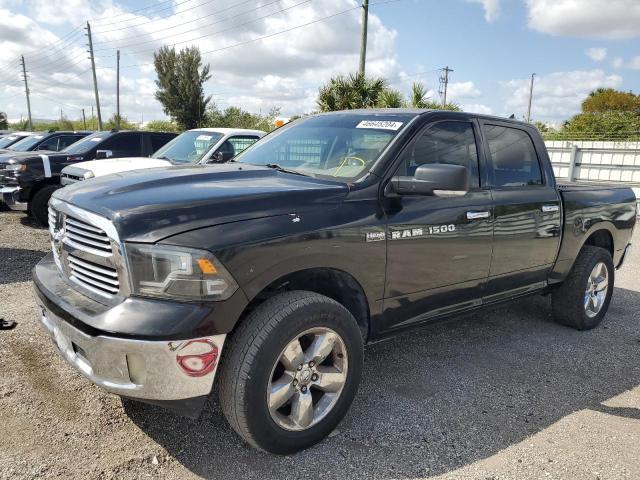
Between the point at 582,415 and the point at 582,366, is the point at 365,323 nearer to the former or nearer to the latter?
the point at 582,415

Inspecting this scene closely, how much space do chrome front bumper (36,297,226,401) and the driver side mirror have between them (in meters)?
1.39

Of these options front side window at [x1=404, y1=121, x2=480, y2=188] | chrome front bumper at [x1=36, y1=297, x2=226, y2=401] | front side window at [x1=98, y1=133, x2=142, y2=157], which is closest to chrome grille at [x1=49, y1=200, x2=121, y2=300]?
chrome front bumper at [x1=36, y1=297, x2=226, y2=401]

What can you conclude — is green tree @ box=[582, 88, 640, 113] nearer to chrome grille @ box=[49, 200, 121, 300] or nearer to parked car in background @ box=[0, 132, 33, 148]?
parked car in background @ box=[0, 132, 33, 148]

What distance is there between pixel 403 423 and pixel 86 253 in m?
2.03

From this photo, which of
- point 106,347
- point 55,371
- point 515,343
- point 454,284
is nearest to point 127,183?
point 106,347

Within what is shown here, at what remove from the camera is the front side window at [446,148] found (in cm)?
335

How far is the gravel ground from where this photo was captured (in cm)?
266

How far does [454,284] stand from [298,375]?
54.4 inches

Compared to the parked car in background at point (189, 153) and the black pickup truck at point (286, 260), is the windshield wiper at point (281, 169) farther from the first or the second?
the parked car in background at point (189, 153)

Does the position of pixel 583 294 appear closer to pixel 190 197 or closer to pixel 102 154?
pixel 190 197

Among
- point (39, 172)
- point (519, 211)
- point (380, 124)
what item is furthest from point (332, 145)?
point (39, 172)

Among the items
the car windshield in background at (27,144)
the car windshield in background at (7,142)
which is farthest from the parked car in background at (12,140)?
the car windshield in background at (27,144)

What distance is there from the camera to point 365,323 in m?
3.14

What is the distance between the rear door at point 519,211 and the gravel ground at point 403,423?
0.70 metres
